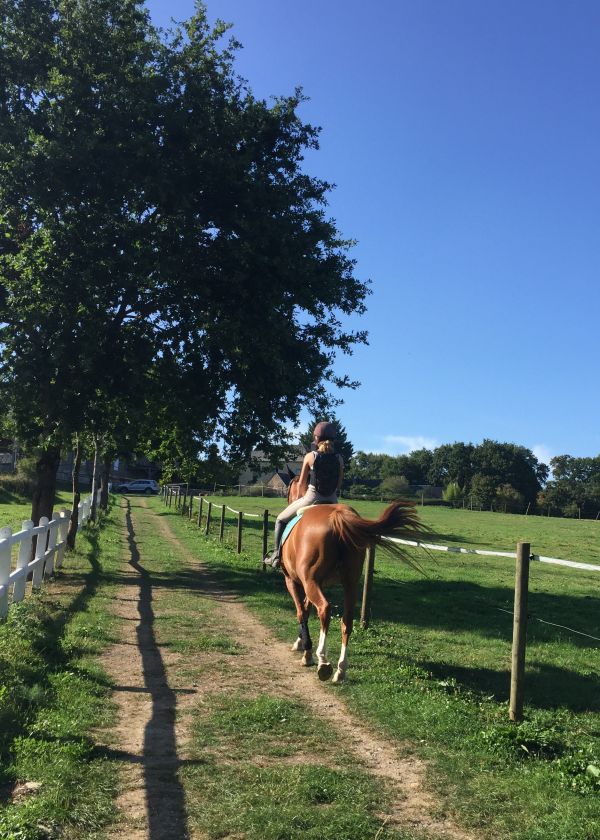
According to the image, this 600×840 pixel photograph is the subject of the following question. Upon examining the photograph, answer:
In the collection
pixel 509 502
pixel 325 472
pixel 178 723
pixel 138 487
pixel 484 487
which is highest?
pixel 484 487

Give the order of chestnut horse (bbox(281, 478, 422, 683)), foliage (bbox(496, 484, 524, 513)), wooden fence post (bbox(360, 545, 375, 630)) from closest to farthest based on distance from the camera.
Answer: chestnut horse (bbox(281, 478, 422, 683)) < wooden fence post (bbox(360, 545, 375, 630)) < foliage (bbox(496, 484, 524, 513))

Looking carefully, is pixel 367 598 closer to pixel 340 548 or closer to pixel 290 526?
pixel 290 526

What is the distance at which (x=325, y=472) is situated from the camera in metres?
8.39

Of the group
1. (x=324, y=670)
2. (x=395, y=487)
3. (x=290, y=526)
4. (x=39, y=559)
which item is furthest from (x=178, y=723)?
(x=395, y=487)

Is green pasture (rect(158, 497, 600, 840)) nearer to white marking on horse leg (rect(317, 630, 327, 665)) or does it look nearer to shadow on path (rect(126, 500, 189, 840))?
white marking on horse leg (rect(317, 630, 327, 665))

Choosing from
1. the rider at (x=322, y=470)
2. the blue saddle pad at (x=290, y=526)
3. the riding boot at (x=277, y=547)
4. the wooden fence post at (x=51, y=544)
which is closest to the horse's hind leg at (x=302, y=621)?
the riding boot at (x=277, y=547)

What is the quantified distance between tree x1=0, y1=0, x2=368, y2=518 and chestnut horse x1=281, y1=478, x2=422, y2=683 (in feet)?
26.3

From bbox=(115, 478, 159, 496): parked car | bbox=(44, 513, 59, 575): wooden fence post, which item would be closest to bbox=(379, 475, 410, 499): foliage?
bbox=(115, 478, 159, 496): parked car

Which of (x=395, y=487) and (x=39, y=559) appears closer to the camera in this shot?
(x=39, y=559)

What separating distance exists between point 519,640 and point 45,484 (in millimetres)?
13283

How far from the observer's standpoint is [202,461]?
19.4m

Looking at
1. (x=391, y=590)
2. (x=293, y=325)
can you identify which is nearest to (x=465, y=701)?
(x=391, y=590)

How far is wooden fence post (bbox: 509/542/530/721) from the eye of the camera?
6.48 m

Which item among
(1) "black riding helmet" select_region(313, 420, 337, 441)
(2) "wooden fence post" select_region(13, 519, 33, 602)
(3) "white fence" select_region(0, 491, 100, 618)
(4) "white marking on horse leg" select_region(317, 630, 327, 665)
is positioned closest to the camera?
(4) "white marking on horse leg" select_region(317, 630, 327, 665)
